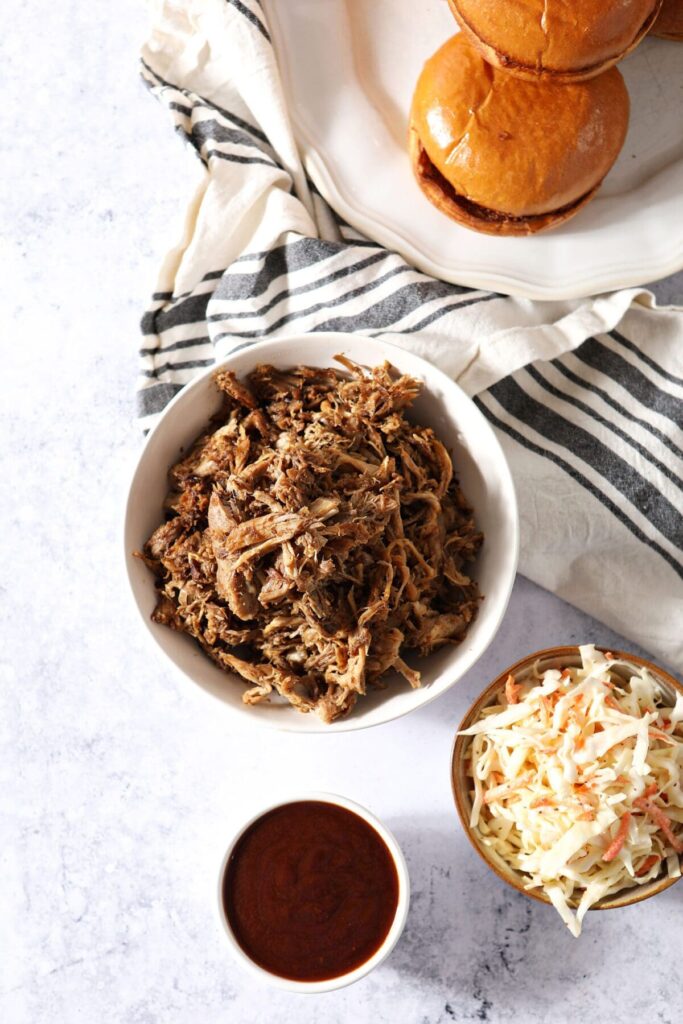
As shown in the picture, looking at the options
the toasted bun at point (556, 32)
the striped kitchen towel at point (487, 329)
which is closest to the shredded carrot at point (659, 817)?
the striped kitchen towel at point (487, 329)

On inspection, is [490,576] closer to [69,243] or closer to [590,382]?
[590,382]

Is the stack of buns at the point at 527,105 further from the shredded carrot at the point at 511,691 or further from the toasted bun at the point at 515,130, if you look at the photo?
the shredded carrot at the point at 511,691

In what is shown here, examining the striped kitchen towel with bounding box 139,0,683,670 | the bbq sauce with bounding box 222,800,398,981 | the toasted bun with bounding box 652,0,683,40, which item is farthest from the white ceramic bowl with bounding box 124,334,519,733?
the toasted bun with bounding box 652,0,683,40

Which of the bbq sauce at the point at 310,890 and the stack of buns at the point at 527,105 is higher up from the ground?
the stack of buns at the point at 527,105

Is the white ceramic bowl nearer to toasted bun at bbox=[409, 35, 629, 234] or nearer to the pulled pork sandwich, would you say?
the pulled pork sandwich

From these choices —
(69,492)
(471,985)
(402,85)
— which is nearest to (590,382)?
(402,85)

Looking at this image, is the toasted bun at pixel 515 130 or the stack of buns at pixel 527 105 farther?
the toasted bun at pixel 515 130

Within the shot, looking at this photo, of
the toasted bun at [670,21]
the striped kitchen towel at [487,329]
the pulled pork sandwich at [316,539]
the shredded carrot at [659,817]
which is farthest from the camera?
the striped kitchen towel at [487,329]

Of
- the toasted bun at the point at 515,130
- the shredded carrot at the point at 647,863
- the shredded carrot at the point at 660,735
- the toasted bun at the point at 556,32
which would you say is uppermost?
the toasted bun at the point at 556,32
